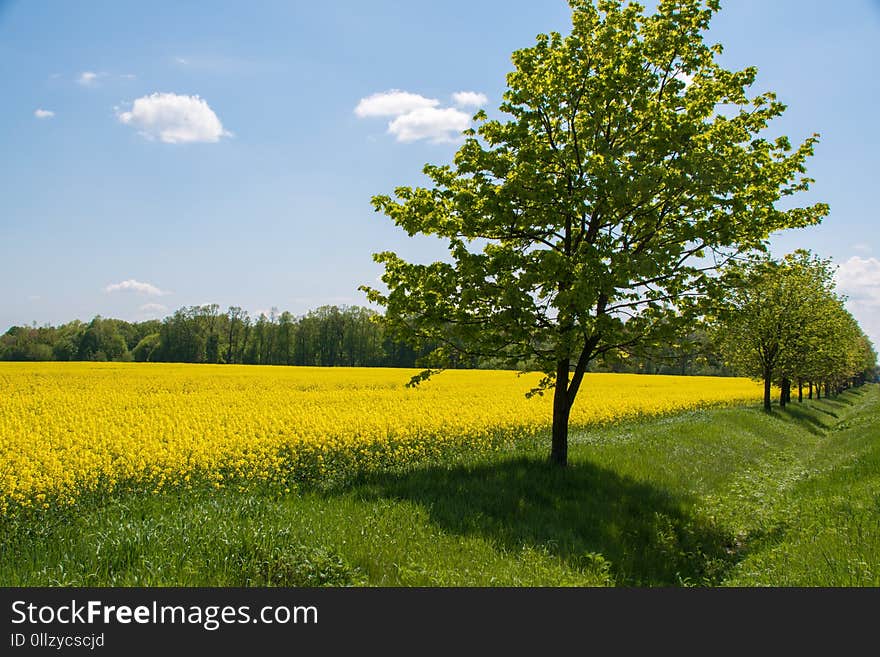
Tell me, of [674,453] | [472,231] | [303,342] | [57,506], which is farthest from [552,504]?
[303,342]

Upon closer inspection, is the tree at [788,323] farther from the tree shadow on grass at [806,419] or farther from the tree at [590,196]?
the tree at [590,196]

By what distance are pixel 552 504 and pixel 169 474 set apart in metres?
6.62

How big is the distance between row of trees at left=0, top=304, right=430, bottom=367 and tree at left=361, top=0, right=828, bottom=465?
68.8 m

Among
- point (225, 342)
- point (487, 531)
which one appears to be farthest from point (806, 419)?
point (225, 342)

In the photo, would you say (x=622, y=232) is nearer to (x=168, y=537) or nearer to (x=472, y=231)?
(x=472, y=231)

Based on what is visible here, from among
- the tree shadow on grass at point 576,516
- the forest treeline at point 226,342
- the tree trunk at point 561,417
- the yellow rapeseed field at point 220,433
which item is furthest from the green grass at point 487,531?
the forest treeline at point 226,342

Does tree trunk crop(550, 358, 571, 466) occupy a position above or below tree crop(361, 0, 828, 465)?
below

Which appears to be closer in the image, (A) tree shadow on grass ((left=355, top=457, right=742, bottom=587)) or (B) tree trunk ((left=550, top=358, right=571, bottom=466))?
(A) tree shadow on grass ((left=355, top=457, right=742, bottom=587))

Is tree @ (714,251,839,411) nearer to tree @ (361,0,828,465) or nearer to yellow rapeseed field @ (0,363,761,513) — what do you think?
yellow rapeseed field @ (0,363,761,513)

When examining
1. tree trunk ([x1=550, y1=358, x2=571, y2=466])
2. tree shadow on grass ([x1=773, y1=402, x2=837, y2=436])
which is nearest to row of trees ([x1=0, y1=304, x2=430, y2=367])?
tree shadow on grass ([x1=773, y1=402, x2=837, y2=436])

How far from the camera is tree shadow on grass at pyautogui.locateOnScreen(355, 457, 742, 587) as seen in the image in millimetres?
7625

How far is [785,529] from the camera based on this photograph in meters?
8.97

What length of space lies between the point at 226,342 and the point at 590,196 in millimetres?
93630

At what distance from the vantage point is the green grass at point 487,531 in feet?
19.4
